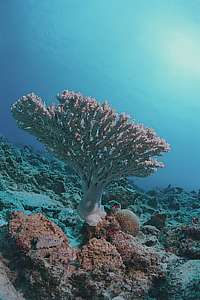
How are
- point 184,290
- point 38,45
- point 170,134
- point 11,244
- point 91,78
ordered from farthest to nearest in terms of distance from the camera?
point 170,134
point 91,78
point 38,45
point 11,244
point 184,290

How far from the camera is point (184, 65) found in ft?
133

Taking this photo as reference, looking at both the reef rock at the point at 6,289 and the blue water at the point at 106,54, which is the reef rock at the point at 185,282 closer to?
the reef rock at the point at 6,289

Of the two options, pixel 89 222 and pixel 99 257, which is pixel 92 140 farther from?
pixel 99 257

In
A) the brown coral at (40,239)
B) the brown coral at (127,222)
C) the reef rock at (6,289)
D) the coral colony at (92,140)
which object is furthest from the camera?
the coral colony at (92,140)

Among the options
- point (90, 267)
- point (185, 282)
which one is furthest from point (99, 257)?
point (185, 282)

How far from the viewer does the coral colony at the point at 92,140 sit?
6.09m

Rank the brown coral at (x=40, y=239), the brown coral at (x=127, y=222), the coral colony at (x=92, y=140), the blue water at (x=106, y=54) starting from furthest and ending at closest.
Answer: the blue water at (x=106, y=54) < the coral colony at (x=92, y=140) < the brown coral at (x=127, y=222) < the brown coral at (x=40, y=239)

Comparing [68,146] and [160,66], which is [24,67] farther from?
[68,146]

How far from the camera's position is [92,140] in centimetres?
613

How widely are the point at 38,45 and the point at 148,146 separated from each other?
39.9m

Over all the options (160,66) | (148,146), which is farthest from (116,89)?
(148,146)

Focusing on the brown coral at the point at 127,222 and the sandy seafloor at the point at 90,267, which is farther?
the brown coral at the point at 127,222

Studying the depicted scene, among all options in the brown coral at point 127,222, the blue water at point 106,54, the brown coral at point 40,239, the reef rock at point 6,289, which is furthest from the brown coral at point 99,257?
the blue water at point 106,54

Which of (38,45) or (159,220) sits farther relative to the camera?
(38,45)
